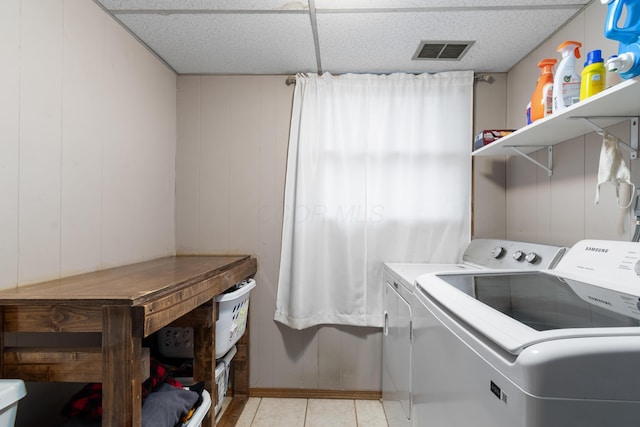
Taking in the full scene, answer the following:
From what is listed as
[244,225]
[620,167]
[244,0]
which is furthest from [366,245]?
[244,0]

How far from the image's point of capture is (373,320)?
7.10 ft

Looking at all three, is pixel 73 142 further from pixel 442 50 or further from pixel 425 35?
pixel 442 50

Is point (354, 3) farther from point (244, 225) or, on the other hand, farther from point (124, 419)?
point (124, 419)

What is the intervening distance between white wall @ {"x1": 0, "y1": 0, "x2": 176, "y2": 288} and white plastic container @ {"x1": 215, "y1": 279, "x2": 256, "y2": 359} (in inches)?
23.0

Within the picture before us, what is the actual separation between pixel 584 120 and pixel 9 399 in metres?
1.99

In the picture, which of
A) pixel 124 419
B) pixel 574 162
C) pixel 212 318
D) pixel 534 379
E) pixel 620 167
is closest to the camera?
pixel 534 379

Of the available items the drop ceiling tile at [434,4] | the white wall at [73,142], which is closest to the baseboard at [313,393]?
the white wall at [73,142]

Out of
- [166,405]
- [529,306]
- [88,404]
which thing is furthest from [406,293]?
[88,404]

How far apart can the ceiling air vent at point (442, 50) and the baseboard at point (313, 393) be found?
2173 millimetres

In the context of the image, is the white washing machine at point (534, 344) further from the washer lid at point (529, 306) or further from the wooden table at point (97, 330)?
the wooden table at point (97, 330)

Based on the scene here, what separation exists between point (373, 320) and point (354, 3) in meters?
1.79

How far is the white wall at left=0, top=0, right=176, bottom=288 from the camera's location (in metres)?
1.14

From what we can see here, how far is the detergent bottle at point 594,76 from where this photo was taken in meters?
1.15

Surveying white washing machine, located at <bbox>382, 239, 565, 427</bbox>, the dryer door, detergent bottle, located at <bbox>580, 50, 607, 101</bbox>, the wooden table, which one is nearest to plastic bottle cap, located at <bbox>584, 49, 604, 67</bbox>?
detergent bottle, located at <bbox>580, 50, 607, 101</bbox>
